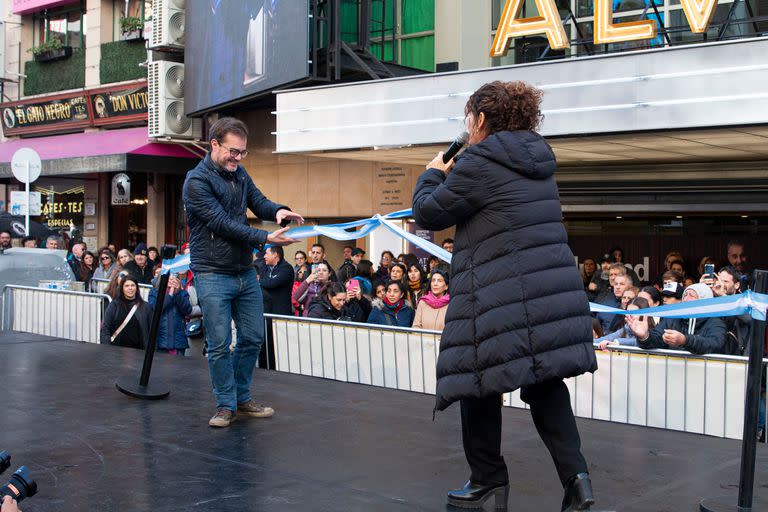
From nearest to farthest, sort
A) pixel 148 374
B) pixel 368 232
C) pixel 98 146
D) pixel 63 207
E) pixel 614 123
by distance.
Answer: pixel 148 374, pixel 368 232, pixel 614 123, pixel 98 146, pixel 63 207

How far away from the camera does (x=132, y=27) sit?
25.2 m

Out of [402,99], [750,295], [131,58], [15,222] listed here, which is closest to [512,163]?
[750,295]

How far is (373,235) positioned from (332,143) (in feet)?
6.63

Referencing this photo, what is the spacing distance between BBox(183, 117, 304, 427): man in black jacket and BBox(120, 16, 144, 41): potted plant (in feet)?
68.1

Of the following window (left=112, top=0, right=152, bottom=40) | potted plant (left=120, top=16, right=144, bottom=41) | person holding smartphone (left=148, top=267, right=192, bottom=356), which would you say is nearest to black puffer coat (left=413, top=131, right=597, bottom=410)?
person holding smartphone (left=148, top=267, right=192, bottom=356)

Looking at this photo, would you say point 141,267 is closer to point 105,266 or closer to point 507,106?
point 105,266

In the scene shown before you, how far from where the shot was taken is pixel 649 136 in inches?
508

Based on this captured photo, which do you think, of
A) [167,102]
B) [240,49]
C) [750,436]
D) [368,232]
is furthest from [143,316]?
[167,102]

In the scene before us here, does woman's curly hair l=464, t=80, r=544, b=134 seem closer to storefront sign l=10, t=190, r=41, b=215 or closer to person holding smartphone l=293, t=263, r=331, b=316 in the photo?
person holding smartphone l=293, t=263, r=331, b=316

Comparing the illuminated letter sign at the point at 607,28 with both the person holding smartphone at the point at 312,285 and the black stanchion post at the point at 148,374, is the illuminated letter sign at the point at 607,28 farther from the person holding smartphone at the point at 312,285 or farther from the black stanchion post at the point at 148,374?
the black stanchion post at the point at 148,374

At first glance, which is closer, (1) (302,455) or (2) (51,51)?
(1) (302,455)

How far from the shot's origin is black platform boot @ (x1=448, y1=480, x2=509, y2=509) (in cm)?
411

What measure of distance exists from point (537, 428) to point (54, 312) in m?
9.26

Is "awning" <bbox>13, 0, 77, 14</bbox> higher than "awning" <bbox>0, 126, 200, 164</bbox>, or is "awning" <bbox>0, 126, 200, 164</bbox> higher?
"awning" <bbox>13, 0, 77, 14</bbox>
